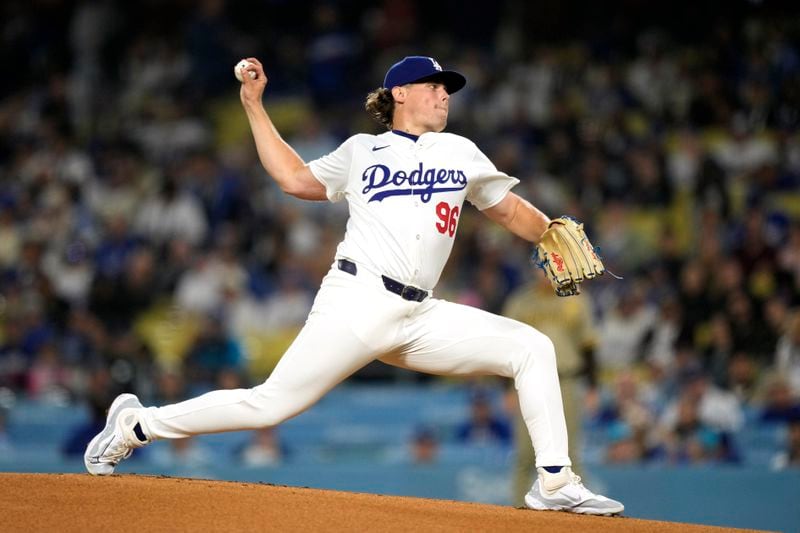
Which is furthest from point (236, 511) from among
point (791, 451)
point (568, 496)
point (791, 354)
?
point (791, 354)

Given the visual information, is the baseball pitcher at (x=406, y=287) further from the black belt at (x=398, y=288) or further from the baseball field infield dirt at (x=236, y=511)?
the baseball field infield dirt at (x=236, y=511)

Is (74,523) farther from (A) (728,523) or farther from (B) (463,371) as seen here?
(A) (728,523)

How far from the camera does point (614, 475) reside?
27.9 feet

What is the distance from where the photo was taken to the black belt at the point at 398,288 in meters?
4.93

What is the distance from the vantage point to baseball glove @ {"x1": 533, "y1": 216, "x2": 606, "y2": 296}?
513 centimetres

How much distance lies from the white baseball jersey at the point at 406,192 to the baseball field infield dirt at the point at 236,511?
0.94m

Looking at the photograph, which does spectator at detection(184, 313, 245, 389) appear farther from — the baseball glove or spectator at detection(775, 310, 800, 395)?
the baseball glove

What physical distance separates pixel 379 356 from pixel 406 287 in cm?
33

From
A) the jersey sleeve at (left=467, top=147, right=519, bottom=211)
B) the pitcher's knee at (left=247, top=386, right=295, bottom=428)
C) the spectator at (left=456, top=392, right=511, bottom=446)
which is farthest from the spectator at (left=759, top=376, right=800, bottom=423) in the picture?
the pitcher's knee at (left=247, top=386, right=295, bottom=428)

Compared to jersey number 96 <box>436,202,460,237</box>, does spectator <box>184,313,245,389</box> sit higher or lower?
higher

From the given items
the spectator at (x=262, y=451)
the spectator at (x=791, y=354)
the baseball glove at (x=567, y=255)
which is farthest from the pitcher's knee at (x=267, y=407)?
the spectator at (x=791, y=354)

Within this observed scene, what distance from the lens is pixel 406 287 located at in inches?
194

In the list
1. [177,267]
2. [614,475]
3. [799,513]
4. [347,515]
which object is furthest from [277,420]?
[177,267]

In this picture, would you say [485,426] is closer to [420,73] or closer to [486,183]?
[486,183]
